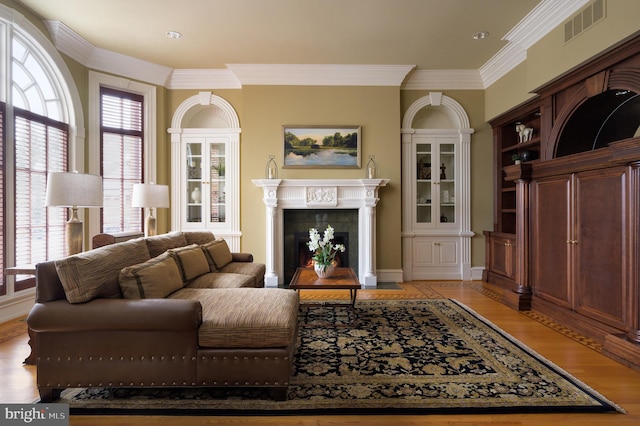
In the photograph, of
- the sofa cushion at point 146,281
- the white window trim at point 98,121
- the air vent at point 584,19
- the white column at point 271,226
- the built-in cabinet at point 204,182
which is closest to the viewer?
the sofa cushion at point 146,281

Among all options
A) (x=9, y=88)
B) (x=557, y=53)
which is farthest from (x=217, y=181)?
(x=557, y=53)

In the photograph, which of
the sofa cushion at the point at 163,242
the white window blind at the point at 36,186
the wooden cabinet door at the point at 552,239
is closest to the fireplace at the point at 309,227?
the sofa cushion at the point at 163,242

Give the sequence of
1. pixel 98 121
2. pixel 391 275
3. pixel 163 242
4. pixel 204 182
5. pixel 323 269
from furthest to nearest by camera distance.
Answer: pixel 204 182
pixel 391 275
pixel 98 121
pixel 323 269
pixel 163 242

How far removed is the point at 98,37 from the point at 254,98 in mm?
2146

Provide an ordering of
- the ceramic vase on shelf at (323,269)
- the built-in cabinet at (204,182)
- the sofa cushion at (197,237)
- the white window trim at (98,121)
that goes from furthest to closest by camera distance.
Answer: the built-in cabinet at (204,182) < the white window trim at (98,121) < the sofa cushion at (197,237) < the ceramic vase on shelf at (323,269)

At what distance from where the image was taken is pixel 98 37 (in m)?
4.43

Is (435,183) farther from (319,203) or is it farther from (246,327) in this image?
(246,327)

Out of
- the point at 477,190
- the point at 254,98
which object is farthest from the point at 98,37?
the point at 477,190

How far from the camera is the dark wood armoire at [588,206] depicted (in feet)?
8.70

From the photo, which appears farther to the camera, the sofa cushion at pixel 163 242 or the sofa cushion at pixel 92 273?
the sofa cushion at pixel 163 242

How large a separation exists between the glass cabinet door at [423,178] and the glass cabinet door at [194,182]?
3.64m

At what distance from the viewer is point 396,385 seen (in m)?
2.21

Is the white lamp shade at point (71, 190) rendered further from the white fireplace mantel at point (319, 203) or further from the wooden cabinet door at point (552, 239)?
the wooden cabinet door at point (552, 239)

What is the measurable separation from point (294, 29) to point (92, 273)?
3.55 m
